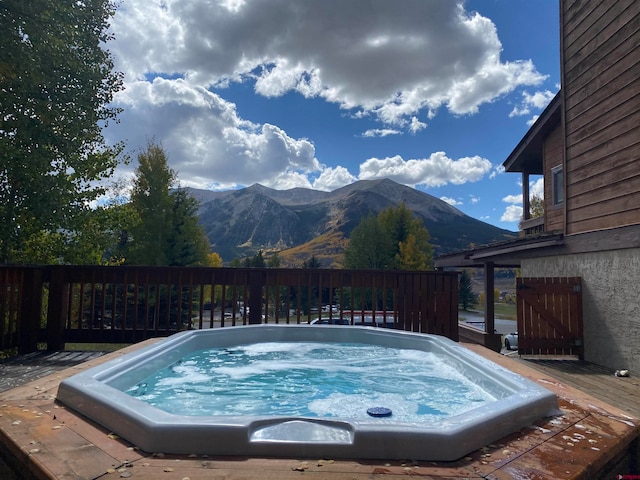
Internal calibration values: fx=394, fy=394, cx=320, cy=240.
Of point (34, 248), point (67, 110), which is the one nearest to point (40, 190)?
point (67, 110)

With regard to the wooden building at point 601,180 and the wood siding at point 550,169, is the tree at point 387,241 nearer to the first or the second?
the wood siding at point 550,169

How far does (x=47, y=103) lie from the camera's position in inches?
264

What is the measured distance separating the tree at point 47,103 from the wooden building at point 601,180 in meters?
7.78

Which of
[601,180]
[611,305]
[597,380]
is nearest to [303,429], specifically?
[597,380]

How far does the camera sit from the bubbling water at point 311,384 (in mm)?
2717

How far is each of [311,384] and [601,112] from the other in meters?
5.08

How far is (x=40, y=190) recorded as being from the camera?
692cm

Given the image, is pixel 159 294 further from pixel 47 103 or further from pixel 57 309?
pixel 47 103

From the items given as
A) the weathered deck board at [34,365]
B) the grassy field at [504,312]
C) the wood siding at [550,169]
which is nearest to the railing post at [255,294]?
the weathered deck board at [34,365]

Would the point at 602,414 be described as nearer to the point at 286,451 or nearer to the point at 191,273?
the point at 286,451

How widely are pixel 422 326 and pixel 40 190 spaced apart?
268 inches

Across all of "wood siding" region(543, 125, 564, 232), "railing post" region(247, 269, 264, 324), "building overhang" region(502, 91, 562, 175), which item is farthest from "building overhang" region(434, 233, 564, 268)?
"railing post" region(247, 269, 264, 324)

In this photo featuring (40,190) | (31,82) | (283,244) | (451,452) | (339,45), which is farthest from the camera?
(283,244)

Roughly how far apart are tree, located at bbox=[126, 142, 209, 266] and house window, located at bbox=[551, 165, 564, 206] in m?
15.1
